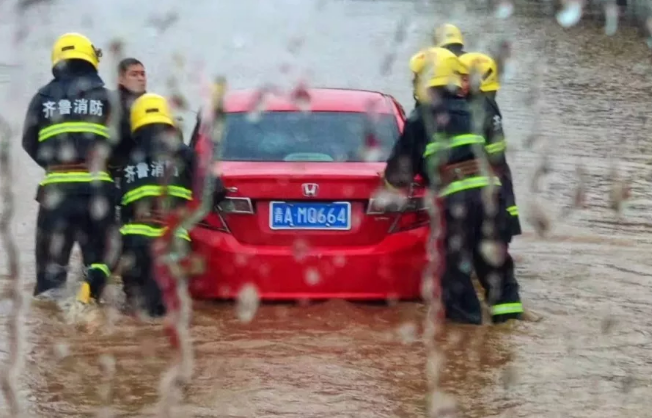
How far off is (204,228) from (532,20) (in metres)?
34.8

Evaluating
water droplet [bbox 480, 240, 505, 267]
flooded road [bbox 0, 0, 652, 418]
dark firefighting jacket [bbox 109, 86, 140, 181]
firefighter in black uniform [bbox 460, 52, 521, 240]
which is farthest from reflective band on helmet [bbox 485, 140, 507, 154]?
dark firefighting jacket [bbox 109, 86, 140, 181]

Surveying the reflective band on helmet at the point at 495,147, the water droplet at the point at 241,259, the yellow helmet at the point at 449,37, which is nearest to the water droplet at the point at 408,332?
the water droplet at the point at 241,259

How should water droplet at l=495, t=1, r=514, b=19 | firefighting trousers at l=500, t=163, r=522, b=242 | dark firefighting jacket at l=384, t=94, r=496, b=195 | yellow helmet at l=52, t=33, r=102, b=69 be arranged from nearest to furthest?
dark firefighting jacket at l=384, t=94, r=496, b=195 < yellow helmet at l=52, t=33, r=102, b=69 < firefighting trousers at l=500, t=163, r=522, b=242 < water droplet at l=495, t=1, r=514, b=19

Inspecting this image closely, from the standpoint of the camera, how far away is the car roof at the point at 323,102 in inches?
356

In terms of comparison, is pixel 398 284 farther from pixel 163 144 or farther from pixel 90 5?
pixel 90 5

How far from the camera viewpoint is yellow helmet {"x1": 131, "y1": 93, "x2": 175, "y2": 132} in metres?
8.25

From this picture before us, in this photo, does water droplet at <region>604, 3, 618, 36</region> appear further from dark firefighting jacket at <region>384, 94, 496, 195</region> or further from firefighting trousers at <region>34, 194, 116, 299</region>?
firefighting trousers at <region>34, 194, 116, 299</region>

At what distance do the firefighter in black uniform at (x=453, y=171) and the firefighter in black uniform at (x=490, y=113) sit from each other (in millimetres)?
229

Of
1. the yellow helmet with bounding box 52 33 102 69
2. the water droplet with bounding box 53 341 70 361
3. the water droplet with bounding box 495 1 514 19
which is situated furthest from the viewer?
the water droplet with bounding box 495 1 514 19

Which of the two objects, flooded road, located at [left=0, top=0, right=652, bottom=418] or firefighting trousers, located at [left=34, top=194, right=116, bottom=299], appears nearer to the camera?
flooded road, located at [left=0, top=0, right=652, bottom=418]

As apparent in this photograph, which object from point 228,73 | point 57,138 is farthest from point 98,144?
point 228,73

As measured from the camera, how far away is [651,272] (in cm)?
990

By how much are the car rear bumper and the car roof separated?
1.17 m

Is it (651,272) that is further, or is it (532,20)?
(532,20)
